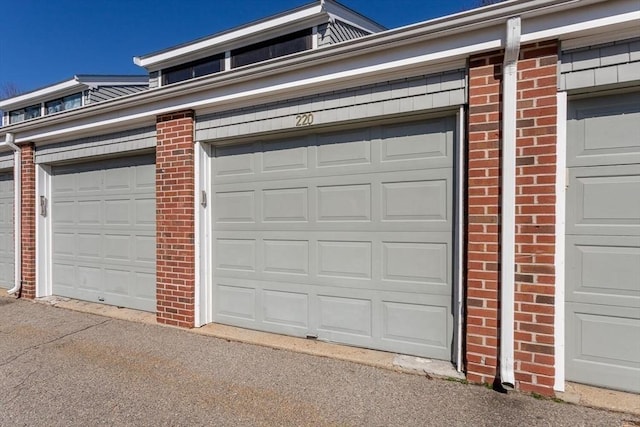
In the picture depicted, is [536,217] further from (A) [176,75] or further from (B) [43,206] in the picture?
(A) [176,75]

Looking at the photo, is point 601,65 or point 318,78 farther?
point 318,78

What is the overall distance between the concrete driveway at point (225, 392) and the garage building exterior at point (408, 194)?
368 mm

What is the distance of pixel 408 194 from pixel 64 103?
1270 cm

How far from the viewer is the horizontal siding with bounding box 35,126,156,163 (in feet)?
15.3

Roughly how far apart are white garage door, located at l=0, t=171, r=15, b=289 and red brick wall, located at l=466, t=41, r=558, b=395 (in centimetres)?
735

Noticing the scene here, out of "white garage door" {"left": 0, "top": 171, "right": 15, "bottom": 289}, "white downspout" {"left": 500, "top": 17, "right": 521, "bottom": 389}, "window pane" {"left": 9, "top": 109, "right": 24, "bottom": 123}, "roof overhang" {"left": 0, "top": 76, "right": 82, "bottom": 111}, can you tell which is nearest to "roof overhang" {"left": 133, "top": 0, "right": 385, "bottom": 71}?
"roof overhang" {"left": 0, "top": 76, "right": 82, "bottom": 111}

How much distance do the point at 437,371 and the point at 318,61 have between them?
9.72 ft

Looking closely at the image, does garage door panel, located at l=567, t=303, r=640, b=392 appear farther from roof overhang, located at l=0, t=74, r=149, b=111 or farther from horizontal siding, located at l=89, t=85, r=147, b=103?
roof overhang, located at l=0, t=74, r=149, b=111

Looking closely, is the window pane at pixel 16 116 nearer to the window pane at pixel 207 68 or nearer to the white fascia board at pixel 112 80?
the white fascia board at pixel 112 80

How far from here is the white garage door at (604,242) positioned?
2.58 meters

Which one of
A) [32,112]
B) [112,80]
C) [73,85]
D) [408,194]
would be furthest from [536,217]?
[32,112]

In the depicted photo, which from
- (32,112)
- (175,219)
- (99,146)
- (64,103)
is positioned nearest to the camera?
(175,219)

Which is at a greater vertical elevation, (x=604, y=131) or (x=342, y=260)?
(x=604, y=131)

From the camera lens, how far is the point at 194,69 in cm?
882
